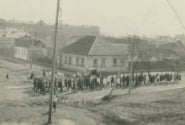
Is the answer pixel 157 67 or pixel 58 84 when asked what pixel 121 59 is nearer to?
pixel 157 67

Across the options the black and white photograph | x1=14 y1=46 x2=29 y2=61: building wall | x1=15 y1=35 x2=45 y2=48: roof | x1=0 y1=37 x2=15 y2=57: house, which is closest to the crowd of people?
the black and white photograph

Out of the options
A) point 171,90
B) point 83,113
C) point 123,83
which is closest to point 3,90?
point 83,113

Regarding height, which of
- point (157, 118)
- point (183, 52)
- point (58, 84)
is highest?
point (183, 52)

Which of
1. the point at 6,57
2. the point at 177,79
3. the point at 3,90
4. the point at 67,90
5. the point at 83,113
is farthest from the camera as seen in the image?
the point at 6,57

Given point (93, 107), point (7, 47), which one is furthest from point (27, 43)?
point (93, 107)

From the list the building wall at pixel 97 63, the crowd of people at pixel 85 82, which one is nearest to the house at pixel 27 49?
the building wall at pixel 97 63

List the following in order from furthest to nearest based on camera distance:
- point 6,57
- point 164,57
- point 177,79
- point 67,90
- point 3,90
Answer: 1. point 6,57
2. point 164,57
3. point 177,79
4. point 67,90
5. point 3,90
